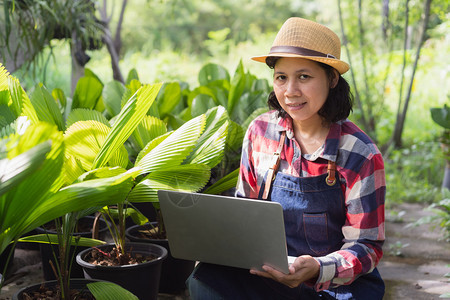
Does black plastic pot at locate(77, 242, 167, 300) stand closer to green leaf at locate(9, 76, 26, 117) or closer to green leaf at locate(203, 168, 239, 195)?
green leaf at locate(203, 168, 239, 195)

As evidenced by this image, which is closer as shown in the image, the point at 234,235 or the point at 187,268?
the point at 234,235

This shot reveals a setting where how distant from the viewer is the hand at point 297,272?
4.68 ft

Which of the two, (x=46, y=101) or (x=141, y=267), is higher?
(x=46, y=101)

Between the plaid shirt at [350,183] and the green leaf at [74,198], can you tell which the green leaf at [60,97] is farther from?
the green leaf at [74,198]

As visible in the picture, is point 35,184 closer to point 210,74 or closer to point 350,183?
point 350,183

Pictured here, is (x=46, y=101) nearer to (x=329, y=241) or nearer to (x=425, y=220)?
(x=329, y=241)

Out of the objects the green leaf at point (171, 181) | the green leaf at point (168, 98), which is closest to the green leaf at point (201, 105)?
the green leaf at point (168, 98)

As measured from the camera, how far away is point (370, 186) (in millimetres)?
1573

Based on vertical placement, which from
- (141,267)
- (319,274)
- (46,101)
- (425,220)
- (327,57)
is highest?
(327,57)

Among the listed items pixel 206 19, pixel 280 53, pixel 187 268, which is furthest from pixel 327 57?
pixel 206 19

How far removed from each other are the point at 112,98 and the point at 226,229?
1.29m

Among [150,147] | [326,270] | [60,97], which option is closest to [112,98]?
[60,97]

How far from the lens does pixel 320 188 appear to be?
163cm

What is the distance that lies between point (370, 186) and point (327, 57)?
408 mm
